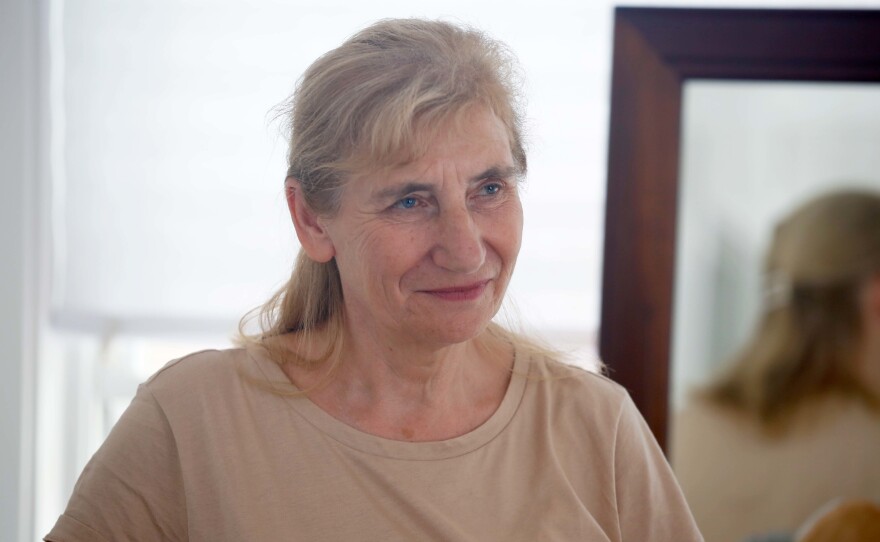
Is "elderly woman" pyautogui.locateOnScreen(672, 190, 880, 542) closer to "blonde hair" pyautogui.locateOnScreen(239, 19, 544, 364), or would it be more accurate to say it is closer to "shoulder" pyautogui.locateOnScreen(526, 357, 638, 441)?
"shoulder" pyautogui.locateOnScreen(526, 357, 638, 441)

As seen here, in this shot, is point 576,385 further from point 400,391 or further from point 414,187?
point 414,187

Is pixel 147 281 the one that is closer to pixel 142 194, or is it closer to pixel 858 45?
pixel 142 194

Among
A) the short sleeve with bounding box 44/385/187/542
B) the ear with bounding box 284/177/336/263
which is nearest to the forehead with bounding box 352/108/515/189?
the ear with bounding box 284/177/336/263

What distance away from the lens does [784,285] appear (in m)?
2.12

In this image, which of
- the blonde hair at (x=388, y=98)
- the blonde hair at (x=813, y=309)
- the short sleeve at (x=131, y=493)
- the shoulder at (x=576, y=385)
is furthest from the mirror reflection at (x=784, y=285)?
the short sleeve at (x=131, y=493)

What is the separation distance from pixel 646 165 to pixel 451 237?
101cm

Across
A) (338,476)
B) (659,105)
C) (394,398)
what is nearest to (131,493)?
(338,476)

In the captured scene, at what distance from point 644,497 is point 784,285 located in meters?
0.95

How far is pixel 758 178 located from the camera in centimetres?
212

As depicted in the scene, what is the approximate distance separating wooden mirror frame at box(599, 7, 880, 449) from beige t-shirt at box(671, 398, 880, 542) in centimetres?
14

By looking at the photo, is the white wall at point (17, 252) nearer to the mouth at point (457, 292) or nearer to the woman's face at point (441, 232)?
the woman's face at point (441, 232)

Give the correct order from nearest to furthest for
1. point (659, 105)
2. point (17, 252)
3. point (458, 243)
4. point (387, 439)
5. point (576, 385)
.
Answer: point (458, 243)
point (387, 439)
point (576, 385)
point (659, 105)
point (17, 252)

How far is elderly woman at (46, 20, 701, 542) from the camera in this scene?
1.26 meters

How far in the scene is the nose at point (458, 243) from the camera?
1236 millimetres
